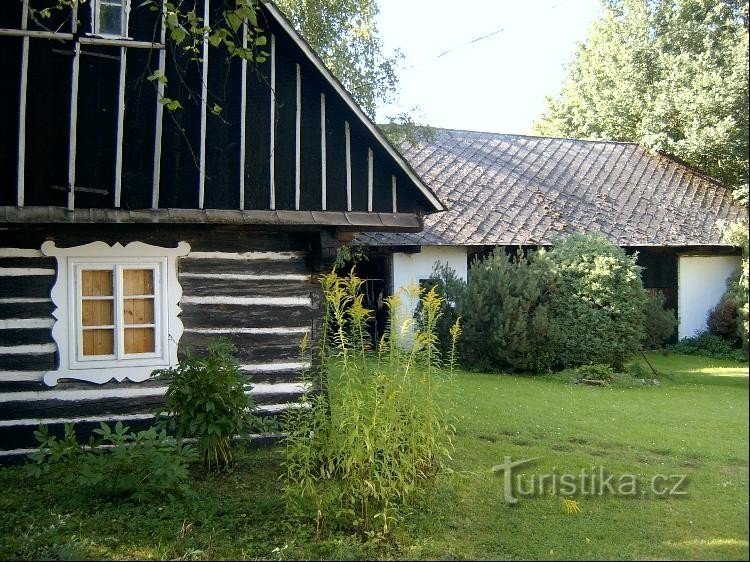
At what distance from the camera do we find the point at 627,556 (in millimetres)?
4230

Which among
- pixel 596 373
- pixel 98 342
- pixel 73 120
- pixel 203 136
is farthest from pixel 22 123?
pixel 596 373

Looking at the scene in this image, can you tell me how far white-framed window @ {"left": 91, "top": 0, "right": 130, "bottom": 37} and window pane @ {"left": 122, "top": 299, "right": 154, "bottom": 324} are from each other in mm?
2758

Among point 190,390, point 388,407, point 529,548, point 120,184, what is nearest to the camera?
A: point 529,548

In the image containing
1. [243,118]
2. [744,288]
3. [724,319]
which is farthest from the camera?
[724,319]

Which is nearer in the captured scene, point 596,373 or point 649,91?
point 596,373

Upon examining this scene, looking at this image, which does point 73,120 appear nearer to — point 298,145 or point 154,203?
point 154,203

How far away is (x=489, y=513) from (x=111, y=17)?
606cm

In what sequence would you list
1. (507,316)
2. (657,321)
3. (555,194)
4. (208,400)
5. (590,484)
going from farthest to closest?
(555,194) → (657,321) → (507,316) → (208,400) → (590,484)

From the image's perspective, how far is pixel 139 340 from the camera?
797 centimetres

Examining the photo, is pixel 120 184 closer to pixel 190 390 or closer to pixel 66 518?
pixel 190 390

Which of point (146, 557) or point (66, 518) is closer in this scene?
point (146, 557)

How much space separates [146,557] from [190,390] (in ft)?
6.34

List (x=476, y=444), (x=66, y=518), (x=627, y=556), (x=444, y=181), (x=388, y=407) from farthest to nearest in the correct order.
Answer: (x=444, y=181) → (x=476, y=444) → (x=66, y=518) → (x=388, y=407) → (x=627, y=556)

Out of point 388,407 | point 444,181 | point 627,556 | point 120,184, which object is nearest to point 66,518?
point 388,407
